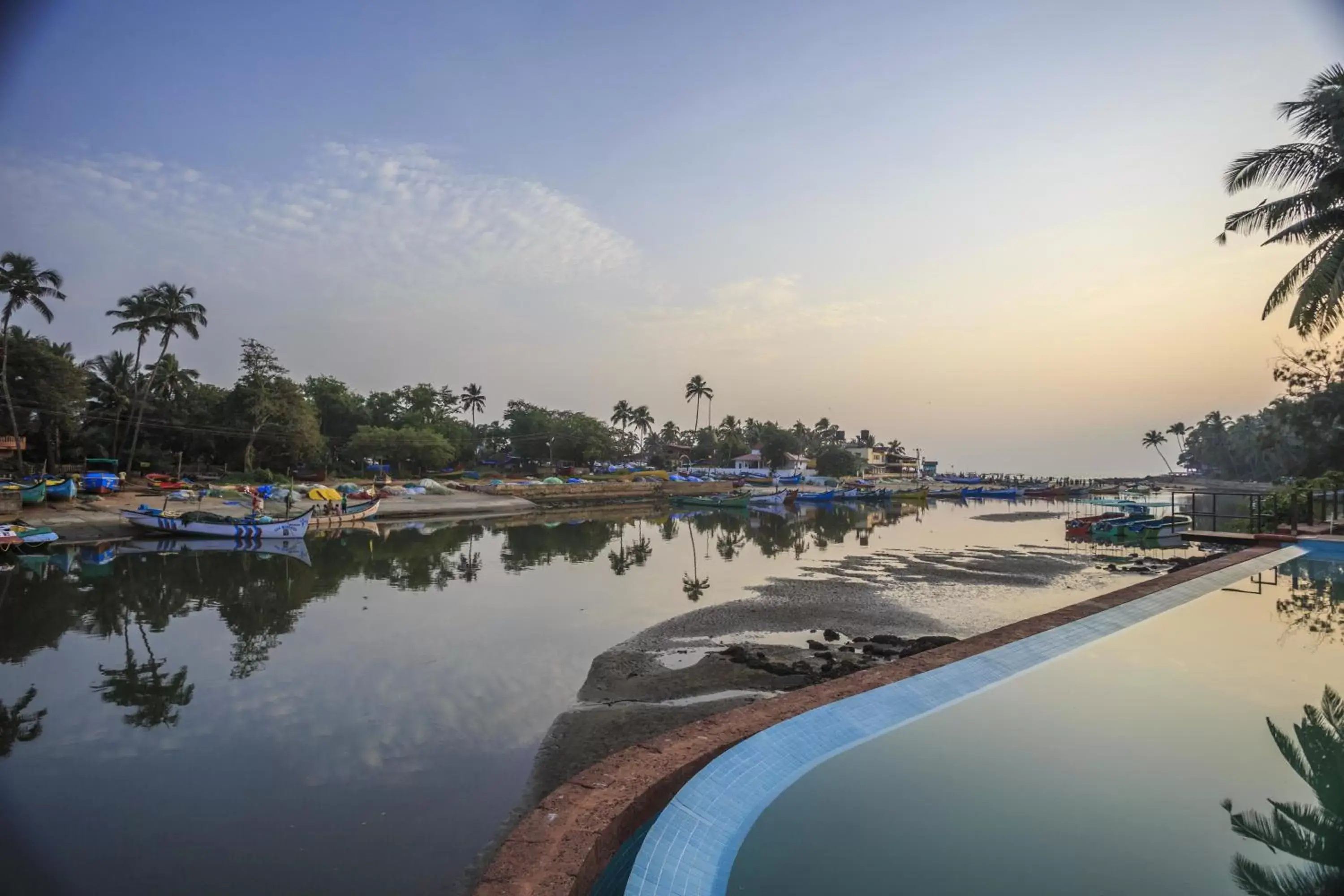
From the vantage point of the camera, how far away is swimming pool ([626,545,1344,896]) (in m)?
4.70

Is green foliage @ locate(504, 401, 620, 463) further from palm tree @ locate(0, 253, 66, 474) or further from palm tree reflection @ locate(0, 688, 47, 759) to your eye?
palm tree reflection @ locate(0, 688, 47, 759)

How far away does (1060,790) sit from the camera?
5.78 meters

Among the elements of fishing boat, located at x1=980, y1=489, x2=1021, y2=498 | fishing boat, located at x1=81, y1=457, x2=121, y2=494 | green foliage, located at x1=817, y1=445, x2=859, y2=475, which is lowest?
fishing boat, located at x1=980, y1=489, x2=1021, y2=498

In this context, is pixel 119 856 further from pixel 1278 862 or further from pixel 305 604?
pixel 305 604

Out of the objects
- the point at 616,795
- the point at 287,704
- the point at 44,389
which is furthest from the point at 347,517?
the point at 616,795

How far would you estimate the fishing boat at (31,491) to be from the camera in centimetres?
2678

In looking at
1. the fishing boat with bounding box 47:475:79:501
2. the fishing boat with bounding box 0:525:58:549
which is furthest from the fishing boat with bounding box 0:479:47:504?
the fishing boat with bounding box 0:525:58:549

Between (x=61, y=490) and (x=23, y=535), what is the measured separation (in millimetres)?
8098

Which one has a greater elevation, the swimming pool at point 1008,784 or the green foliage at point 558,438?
the green foliage at point 558,438

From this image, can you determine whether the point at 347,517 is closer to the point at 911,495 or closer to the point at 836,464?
the point at 911,495

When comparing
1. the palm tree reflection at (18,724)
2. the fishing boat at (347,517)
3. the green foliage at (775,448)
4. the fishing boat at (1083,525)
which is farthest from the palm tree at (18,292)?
the green foliage at (775,448)

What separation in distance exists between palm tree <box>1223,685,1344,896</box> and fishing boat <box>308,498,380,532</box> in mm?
33241

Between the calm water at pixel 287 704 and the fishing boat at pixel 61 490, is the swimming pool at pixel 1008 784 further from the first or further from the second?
the fishing boat at pixel 61 490

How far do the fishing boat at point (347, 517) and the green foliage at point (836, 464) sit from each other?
60.9 meters
